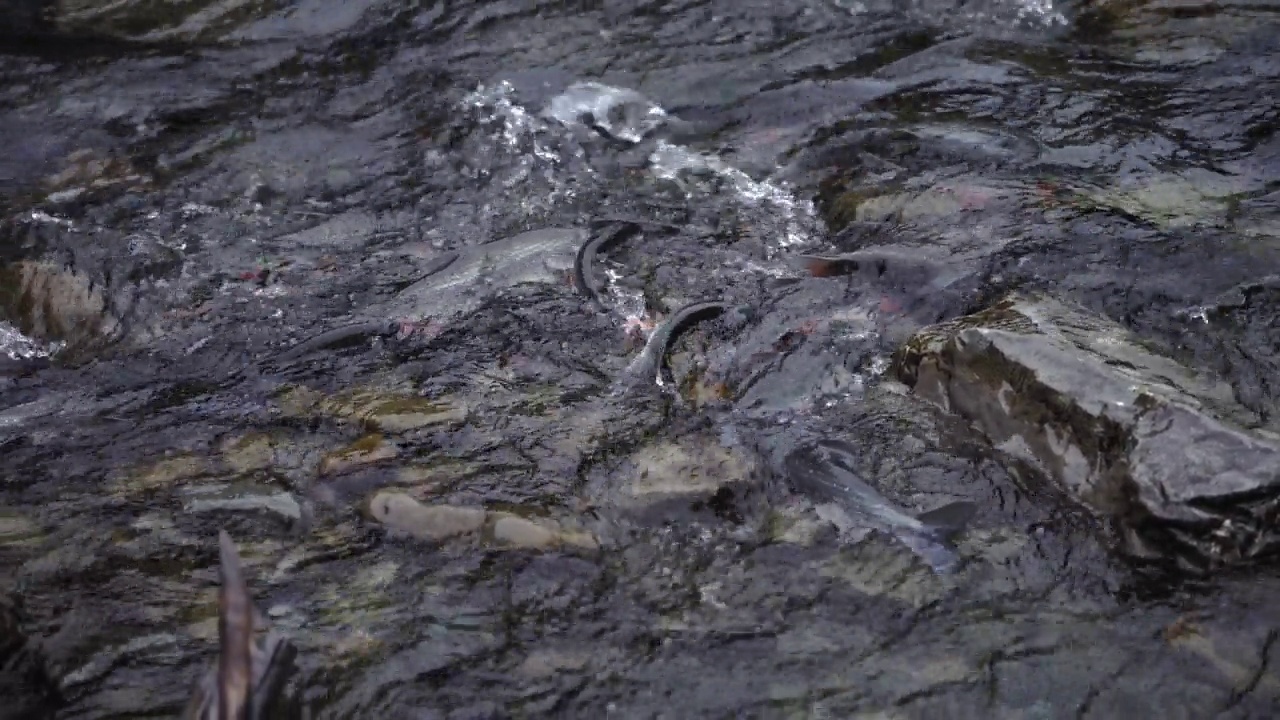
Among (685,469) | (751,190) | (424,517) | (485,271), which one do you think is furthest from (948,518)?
(751,190)

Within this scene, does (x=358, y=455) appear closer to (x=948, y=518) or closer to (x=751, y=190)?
(x=948, y=518)

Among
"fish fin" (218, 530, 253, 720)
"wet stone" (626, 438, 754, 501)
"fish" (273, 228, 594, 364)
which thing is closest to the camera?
"fish fin" (218, 530, 253, 720)

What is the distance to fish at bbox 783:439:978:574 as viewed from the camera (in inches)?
136

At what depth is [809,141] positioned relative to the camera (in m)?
6.12

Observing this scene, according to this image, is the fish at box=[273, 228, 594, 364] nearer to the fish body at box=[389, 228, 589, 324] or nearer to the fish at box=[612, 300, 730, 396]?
the fish body at box=[389, 228, 589, 324]

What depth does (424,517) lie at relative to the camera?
12.2ft

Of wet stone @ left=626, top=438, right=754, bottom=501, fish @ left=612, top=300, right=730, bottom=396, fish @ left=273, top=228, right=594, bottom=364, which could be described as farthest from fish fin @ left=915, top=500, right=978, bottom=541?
fish @ left=273, top=228, right=594, bottom=364

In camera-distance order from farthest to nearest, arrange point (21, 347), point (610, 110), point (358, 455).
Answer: point (610, 110) < point (21, 347) < point (358, 455)

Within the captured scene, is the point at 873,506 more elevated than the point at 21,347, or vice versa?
the point at 21,347

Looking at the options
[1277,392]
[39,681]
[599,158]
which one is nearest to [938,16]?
[599,158]

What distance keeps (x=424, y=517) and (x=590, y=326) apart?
1407 mm

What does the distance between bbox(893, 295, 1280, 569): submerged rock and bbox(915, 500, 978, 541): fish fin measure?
0.29 meters

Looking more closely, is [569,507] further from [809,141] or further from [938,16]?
[938,16]

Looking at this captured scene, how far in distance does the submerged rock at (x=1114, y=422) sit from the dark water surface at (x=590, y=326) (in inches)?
4.5
